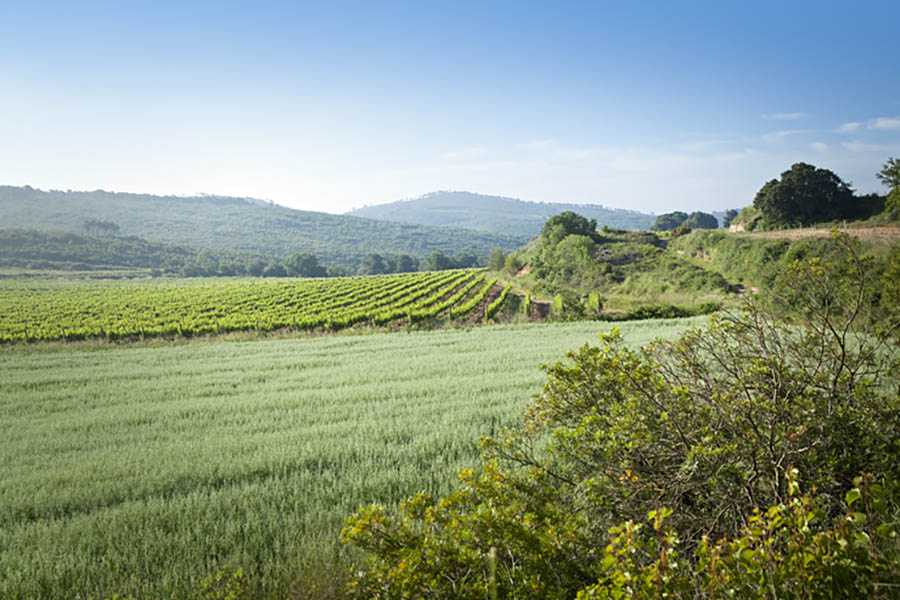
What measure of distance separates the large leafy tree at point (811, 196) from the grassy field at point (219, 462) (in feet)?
144

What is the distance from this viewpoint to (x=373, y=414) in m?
7.19

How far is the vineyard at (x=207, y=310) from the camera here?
2448 cm

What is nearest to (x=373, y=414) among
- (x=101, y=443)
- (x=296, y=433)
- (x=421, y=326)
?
(x=296, y=433)

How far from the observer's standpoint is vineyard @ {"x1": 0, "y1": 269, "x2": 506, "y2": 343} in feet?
80.3

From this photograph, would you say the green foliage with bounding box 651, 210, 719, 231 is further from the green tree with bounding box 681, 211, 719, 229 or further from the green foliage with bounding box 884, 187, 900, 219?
the green foliage with bounding box 884, 187, 900, 219

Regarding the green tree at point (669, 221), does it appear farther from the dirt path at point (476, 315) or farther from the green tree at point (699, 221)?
the dirt path at point (476, 315)

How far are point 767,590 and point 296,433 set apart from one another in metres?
6.02

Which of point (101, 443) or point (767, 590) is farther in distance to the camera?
point (101, 443)

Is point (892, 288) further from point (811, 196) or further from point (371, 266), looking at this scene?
point (371, 266)

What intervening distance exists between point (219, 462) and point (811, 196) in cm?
5306

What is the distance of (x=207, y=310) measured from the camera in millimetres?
35188

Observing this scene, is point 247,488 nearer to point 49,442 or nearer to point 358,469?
point 358,469

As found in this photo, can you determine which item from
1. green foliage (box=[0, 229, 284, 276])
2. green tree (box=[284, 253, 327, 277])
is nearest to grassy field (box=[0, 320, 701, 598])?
green foliage (box=[0, 229, 284, 276])

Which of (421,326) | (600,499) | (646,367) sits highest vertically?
(646,367)
